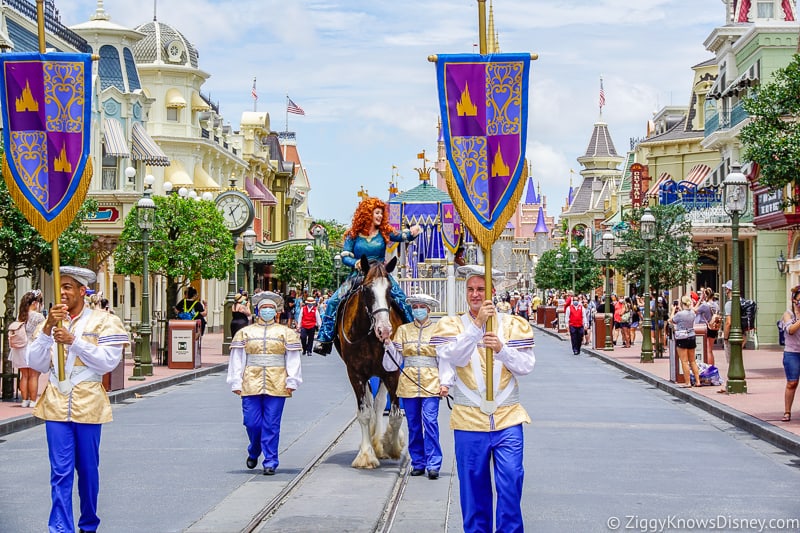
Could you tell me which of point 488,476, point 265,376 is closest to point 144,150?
point 265,376

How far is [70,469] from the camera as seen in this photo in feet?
27.0

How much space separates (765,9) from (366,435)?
136ft

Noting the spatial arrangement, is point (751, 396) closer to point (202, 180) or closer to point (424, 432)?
point (424, 432)

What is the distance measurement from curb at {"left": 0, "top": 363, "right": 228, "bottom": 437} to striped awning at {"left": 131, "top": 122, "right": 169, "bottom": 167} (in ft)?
54.4

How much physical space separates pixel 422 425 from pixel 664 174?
193 ft

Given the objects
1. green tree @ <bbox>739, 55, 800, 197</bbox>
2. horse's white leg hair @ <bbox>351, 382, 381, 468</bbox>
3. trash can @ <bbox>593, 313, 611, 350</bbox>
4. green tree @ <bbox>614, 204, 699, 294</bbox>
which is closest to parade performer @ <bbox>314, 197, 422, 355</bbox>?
horse's white leg hair @ <bbox>351, 382, 381, 468</bbox>

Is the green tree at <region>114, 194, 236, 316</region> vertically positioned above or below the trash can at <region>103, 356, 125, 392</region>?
above

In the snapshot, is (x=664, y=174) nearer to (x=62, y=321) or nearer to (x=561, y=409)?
(x=561, y=409)

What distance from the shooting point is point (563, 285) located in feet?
264

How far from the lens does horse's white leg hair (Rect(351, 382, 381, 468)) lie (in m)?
12.4

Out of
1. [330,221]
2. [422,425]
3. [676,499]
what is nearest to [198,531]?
[422,425]

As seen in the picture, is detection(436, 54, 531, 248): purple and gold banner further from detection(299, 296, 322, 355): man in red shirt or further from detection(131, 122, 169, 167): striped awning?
detection(131, 122, 169, 167): striped awning

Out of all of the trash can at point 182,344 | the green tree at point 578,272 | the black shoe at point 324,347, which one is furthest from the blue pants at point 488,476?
the green tree at point 578,272

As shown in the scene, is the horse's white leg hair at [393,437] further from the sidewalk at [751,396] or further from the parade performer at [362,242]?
the sidewalk at [751,396]
